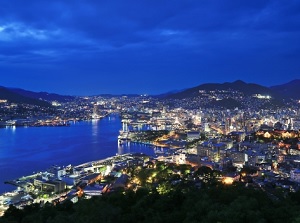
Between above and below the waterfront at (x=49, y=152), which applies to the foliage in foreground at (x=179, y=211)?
above

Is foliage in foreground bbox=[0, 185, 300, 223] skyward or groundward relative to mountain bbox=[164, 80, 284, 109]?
groundward

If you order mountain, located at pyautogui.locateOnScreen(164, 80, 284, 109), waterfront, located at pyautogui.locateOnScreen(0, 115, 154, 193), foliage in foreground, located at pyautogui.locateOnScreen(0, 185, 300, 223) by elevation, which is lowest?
waterfront, located at pyautogui.locateOnScreen(0, 115, 154, 193)

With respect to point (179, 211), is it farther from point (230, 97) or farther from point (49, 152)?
point (230, 97)

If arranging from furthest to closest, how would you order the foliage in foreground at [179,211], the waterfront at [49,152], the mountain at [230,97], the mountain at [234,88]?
the mountain at [234,88]
the mountain at [230,97]
the waterfront at [49,152]
the foliage in foreground at [179,211]

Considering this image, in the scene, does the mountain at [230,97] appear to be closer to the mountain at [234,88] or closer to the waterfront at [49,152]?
the mountain at [234,88]

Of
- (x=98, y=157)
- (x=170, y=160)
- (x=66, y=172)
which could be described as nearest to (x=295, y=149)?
(x=170, y=160)

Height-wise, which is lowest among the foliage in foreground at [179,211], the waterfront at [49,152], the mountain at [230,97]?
the waterfront at [49,152]

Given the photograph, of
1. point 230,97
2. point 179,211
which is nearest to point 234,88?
point 230,97

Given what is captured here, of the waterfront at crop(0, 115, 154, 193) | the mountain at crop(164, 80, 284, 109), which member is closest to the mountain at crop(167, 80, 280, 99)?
the mountain at crop(164, 80, 284, 109)

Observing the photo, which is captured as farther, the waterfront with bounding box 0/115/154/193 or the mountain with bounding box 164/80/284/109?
the mountain with bounding box 164/80/284/109

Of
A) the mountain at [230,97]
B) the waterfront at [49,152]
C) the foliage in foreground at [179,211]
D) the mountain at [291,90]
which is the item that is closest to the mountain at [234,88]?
the mountain at [230,97]

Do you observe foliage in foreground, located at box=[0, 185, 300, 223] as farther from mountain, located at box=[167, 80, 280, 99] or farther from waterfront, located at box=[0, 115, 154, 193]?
mountain, located at box=[167, 80, 280, 99]
